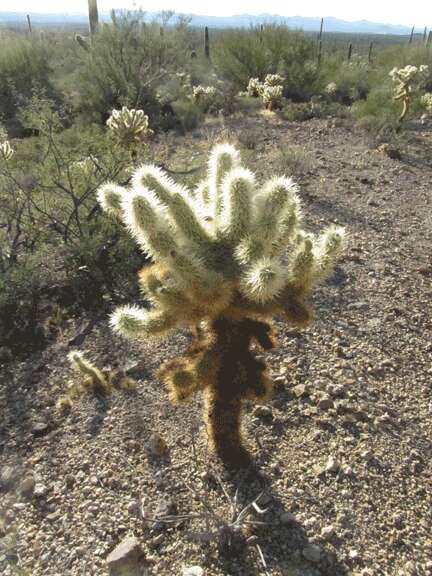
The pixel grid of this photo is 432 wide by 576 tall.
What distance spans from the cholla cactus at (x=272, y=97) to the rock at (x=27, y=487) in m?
11.7

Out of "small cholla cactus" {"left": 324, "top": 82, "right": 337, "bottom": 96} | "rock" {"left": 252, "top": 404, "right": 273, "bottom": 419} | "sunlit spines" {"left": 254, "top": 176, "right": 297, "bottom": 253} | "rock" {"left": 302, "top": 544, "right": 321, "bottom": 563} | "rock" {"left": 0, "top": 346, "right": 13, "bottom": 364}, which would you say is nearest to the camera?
"rock" {"left": 302, "top": 544, "right": 321, "bottom": 563}

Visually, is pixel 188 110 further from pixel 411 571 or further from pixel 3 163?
pixel 411 571

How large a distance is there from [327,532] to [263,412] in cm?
88

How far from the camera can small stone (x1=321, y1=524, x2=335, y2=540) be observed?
2.56 m

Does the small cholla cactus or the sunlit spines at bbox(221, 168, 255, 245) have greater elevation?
the sunlit spines at bbox(221, 168, 255, 245)

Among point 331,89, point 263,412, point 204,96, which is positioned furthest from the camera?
point 331,89

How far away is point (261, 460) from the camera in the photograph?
3010 mm

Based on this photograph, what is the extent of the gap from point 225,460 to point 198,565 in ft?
2.05

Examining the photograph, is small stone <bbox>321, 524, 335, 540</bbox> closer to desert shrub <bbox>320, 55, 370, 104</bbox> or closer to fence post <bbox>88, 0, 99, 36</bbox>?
desert shrub <bbox>320, 55, 370, 104</bbox>

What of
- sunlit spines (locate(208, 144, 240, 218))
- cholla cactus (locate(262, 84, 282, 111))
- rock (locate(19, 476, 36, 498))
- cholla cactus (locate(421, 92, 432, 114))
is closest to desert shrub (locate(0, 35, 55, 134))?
cholla cactus (locate(262, 84, 282, 111))

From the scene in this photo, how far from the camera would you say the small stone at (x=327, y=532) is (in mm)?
2560

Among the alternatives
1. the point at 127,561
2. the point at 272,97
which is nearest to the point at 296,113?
the point at 272,97

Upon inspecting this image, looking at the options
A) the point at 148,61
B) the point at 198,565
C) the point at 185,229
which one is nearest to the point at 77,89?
the point at 148,61

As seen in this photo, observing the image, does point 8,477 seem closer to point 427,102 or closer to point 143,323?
point 143,323
